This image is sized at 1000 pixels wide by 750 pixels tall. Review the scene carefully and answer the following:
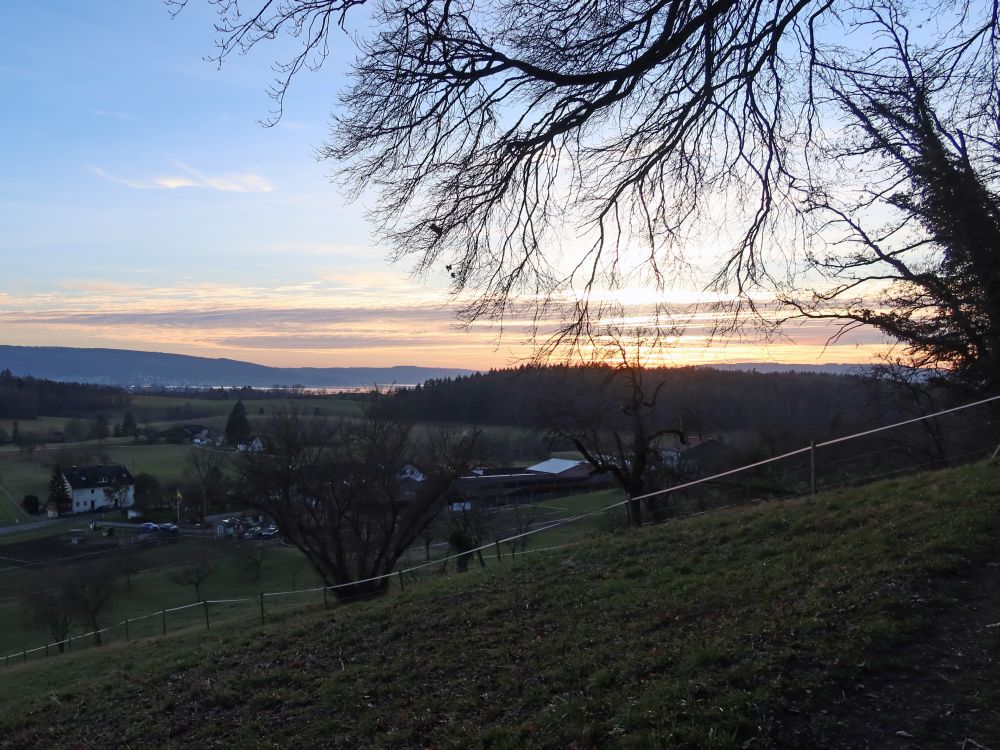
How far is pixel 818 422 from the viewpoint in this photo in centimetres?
2758

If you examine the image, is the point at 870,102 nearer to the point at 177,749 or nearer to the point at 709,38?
the point at 709,38

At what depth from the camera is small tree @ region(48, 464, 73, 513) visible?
5594cm

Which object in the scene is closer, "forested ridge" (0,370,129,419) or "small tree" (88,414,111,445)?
"small tree" (88,414,111,445)

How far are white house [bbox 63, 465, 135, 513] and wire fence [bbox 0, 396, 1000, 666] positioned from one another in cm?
3453

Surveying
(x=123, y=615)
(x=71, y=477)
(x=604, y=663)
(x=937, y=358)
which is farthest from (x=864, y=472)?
(x=71, y=477)

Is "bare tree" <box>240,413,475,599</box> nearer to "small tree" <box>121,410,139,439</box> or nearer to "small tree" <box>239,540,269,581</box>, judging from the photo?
"small tree" <box>239,540,269,581</box>

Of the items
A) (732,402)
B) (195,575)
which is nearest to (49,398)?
(195,575)

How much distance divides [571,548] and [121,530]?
4857 cm

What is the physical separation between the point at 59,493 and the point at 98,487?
10.3 feet

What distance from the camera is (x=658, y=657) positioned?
189 inches

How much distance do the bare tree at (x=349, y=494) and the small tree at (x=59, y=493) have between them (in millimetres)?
40104

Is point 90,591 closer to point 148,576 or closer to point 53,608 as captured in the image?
point 53,608

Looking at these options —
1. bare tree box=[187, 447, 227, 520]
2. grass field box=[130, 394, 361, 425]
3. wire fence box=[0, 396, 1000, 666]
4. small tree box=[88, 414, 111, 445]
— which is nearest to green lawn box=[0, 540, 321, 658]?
wire fence box=[0, 396, 1000, 666]

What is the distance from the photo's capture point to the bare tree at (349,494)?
23.7 m
